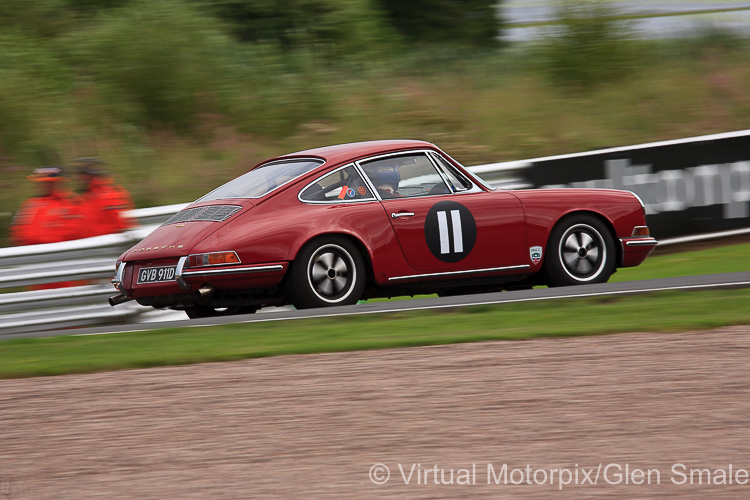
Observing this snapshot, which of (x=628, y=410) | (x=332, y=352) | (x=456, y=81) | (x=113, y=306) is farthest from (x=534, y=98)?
(x=628, y=410)

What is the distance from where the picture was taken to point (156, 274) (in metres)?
7.05

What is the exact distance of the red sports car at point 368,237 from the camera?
699 cm

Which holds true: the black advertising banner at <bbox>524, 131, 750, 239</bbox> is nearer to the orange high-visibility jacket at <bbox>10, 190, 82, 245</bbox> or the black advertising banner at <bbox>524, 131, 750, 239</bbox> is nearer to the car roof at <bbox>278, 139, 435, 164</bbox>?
the car roof at <bbox>278, 139, 435, 164</bbox>

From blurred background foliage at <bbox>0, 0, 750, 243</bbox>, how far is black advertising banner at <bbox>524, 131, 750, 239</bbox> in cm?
408

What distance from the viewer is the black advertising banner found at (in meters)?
11.5

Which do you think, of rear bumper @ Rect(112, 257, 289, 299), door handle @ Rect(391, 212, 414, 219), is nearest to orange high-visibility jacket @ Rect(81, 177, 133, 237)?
rear bumper @ Rect(112, 257, 289, 299)

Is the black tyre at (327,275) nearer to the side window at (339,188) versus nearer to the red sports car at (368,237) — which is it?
the red sports car at (368,237)

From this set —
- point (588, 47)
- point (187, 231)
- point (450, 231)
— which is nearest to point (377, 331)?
point (450, 231)

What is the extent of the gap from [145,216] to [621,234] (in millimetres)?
4546

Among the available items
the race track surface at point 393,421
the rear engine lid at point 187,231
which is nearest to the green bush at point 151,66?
the rear engine lid at point 187,231

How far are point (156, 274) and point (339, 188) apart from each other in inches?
61.6

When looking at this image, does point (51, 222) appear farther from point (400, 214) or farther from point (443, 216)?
point (443, 216)

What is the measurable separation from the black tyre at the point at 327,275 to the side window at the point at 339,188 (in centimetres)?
39

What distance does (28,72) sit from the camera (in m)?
15.1
